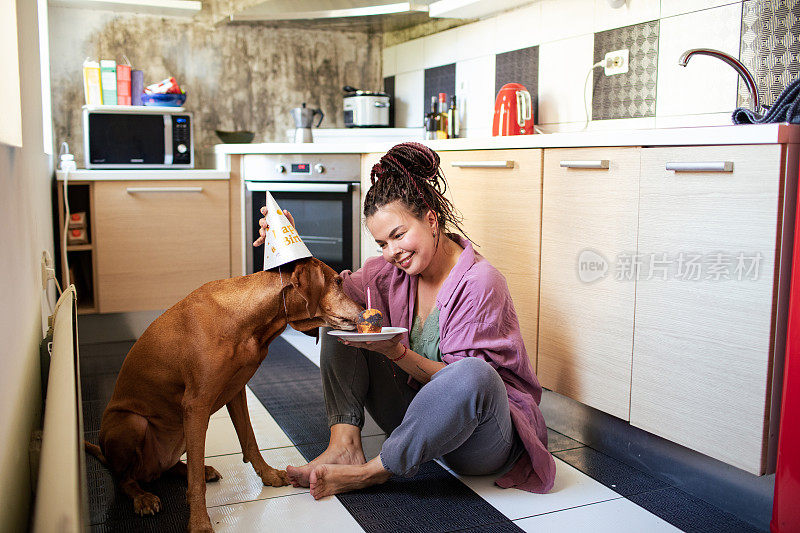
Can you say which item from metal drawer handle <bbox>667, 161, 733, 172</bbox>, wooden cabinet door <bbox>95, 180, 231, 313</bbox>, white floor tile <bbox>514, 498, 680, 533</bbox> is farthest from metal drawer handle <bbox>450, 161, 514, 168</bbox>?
wooden cabinet door <bbox>95, 180, 231, 313</bbox>

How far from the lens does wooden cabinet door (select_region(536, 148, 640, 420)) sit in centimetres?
203

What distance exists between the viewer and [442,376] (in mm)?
1729

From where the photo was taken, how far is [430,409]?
67.5 inches

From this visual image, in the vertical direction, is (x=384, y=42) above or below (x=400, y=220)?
above

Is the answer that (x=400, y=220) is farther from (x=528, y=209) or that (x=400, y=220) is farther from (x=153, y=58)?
(x=153, y=58)

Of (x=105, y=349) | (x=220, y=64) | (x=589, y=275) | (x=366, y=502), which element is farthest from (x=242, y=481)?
(x=220, y=64)

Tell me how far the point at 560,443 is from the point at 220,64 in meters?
3.07

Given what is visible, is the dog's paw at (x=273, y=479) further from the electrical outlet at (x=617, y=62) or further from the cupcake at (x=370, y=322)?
the electrical outlet at (x=617, y=62)

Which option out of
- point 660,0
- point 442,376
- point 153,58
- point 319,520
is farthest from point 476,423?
point 153,58

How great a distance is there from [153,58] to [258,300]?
2982 mm

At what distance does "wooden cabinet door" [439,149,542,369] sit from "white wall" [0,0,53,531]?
140 cm

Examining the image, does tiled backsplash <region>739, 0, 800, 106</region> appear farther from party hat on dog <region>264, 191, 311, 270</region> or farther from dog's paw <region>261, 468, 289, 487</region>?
dog's paw <region>261, 468, 289, 487</region>

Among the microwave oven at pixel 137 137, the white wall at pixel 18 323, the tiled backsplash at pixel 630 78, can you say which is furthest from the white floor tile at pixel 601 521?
the microwave oven at pixel 137 137

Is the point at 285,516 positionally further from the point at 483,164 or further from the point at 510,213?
the point at 483,164
